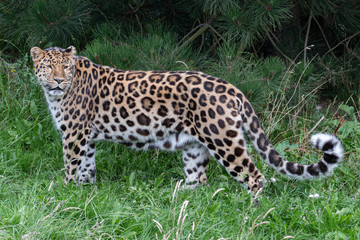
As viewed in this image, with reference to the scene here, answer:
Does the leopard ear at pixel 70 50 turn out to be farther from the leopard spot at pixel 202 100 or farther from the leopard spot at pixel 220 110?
the leopard spot at pixel 220 110

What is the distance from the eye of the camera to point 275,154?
492 centimetres

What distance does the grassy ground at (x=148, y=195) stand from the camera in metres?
4.01

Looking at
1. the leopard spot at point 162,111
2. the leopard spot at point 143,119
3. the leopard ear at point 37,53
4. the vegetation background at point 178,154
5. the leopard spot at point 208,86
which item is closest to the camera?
the vegetation background at point 178,154

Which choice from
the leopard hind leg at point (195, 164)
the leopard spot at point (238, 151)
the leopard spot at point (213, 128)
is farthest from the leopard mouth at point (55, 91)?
the leopard spot at point (238, 151)

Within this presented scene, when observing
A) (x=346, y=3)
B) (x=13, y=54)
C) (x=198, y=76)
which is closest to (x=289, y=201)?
Result: (x=198, y=76)

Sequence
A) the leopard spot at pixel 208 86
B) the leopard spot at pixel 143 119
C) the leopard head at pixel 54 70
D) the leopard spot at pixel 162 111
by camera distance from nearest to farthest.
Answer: the leopard spot at pixel 208 86 < the leopard spot at pixel 162 111 < the leopard spot at pixel 143 119 < the leopard head at pixel 54 70

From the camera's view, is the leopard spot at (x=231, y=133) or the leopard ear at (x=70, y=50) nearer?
the leopard spot at (x=231, y=133)

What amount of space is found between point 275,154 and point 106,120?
6.11ft

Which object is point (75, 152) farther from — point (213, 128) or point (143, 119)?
point (213, 128)

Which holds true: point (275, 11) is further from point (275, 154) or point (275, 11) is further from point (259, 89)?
point (275, 154)

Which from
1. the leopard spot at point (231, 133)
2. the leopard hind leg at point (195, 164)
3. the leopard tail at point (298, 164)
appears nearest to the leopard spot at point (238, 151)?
the leopard spot at point (231, 133)

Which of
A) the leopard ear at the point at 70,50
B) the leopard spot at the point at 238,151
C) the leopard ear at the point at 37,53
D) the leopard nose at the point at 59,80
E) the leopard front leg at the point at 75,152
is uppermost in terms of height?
the leopard ear at the point at 70,50

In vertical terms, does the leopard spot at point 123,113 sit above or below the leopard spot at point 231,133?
below

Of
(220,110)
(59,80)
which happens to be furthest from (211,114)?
(59,80)
